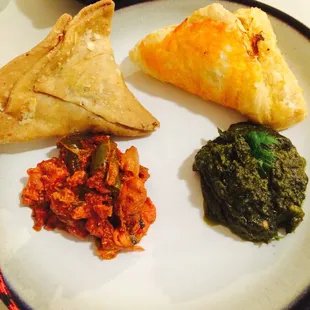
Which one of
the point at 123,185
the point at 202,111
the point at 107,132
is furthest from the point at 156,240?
the point at 202,111

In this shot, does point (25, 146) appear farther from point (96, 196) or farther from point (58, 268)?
point (58, 268)

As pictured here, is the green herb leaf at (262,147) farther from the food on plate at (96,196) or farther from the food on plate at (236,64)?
the food on plate at (96,196)

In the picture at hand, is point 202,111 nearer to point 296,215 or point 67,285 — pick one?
point 296,215

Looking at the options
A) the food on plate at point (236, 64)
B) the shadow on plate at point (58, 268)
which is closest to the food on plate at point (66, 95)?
the food on plate at point (236, 64)

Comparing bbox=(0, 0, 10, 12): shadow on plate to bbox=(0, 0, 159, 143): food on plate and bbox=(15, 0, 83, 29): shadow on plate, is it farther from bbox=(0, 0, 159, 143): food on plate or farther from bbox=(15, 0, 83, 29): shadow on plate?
bbox=(0, 0, 159, 143): food on plate

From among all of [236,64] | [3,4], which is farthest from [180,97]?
[3,4]

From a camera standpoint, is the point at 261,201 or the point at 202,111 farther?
the point at 202,111

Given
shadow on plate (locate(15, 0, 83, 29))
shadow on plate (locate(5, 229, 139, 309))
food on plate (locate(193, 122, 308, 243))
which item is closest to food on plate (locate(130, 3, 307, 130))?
food on plate (locate(193, 122, 308, 243))
